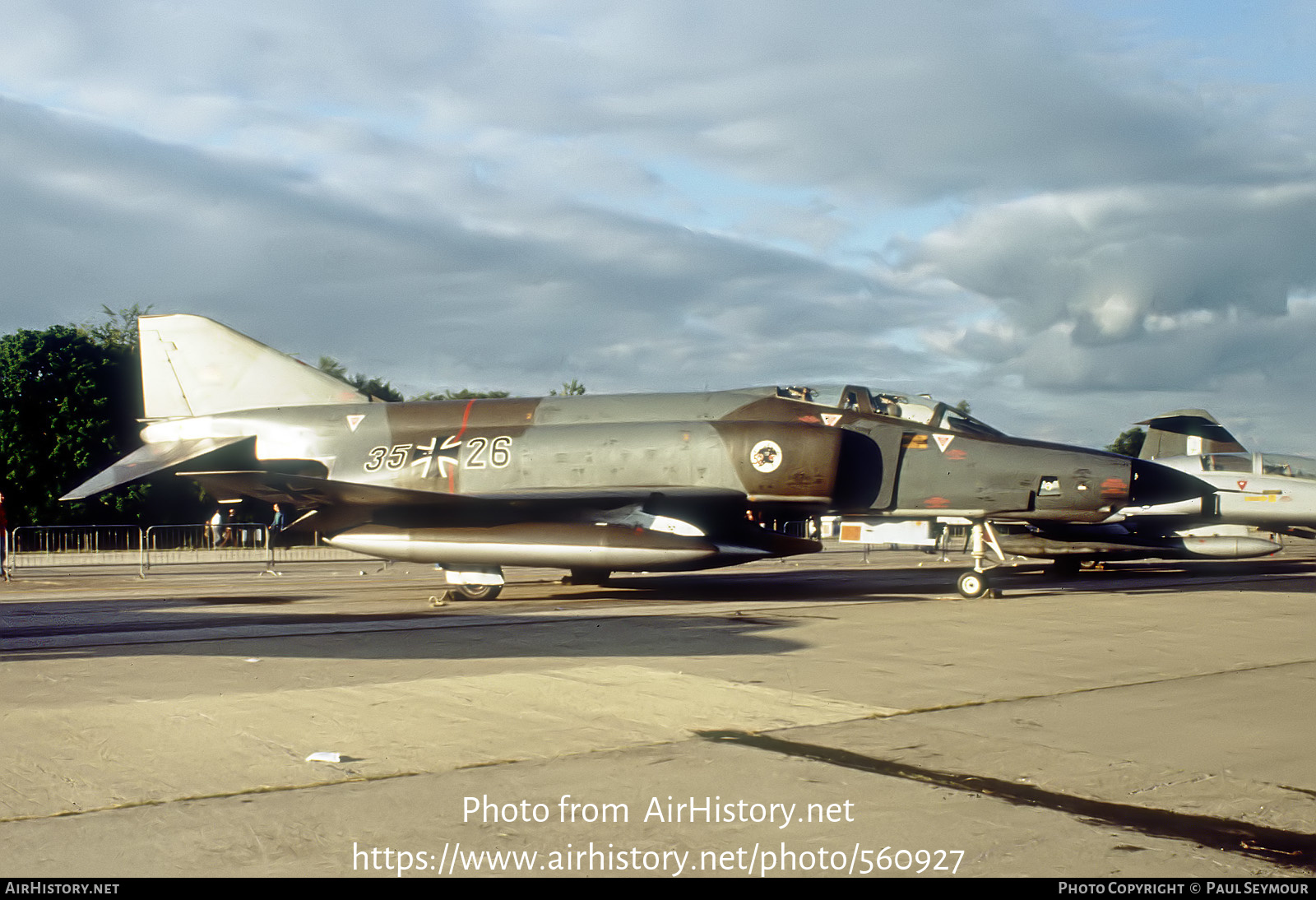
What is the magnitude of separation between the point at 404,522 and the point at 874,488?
646cm

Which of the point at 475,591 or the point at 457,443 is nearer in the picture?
the point at 475,591

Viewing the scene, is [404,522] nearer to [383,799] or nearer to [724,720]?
[724,720]

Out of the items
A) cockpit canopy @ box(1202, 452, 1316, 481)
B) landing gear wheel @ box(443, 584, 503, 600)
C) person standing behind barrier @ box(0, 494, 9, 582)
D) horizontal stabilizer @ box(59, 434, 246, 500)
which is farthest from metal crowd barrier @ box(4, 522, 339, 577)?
cockpit canopy @ box(1202, 452, 1316, 481)

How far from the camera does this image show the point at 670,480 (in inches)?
566

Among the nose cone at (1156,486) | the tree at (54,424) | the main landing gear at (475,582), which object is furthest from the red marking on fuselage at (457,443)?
the tree at (54,424)

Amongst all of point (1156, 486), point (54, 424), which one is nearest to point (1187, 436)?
point (1156, 486)

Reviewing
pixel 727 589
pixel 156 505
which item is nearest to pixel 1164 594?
pixel 727 589

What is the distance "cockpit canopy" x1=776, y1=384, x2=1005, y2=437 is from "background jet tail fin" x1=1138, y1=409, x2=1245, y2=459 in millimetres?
12934

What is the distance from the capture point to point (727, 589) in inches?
634

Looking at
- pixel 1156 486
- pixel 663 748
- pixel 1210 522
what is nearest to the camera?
pixel 663 748

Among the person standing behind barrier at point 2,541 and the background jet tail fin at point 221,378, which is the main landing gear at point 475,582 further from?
the person standing behind barrier at point 2,541

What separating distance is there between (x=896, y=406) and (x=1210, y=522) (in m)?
9.52

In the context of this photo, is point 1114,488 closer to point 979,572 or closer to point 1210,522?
point 979,572

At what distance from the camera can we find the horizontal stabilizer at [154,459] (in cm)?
1612
